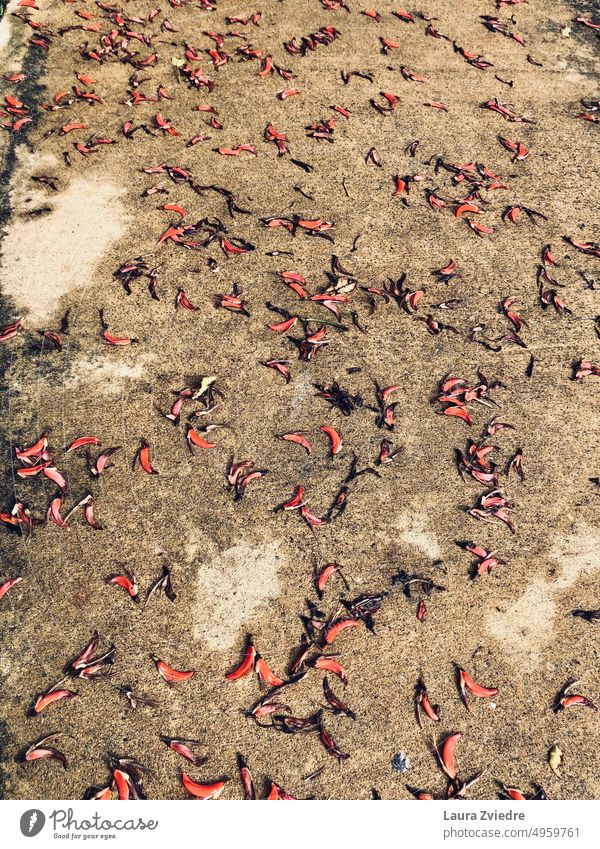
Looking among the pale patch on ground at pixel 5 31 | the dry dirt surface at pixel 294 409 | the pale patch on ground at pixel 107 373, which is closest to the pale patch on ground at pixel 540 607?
the dry dirt surface at pixel 294 409

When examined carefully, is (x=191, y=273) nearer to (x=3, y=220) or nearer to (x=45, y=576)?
(x=3, y=220)

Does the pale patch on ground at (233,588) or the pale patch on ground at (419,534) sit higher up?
the pale patch on ground at (419,534)

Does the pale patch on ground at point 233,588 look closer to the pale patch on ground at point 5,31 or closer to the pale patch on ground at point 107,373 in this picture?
the pale patch on ground at point 107,373

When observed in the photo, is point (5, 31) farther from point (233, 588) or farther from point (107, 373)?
point (233, 588)

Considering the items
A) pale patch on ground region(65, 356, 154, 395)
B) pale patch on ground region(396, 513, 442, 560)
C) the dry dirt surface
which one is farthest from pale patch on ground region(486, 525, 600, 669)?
pale patch on ground region(65, 356, 154, 395)
